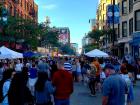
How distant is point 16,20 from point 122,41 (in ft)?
45.3

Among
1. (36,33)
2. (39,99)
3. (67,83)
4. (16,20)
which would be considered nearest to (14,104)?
(39,99)

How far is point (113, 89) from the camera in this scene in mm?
8883

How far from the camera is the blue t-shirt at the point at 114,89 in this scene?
Answer: 8844 mm

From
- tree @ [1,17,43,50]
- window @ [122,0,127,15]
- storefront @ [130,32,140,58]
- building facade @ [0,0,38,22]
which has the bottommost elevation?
storefront @ [130,32,140,58]

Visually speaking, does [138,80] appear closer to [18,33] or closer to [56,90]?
[56,90]

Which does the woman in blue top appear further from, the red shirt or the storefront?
the storefront

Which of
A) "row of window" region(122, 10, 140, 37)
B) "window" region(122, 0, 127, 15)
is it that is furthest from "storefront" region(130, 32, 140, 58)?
"window" region(122, 0, 127, 15)

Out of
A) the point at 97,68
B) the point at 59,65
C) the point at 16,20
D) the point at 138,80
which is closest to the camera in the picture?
the point at 59,65

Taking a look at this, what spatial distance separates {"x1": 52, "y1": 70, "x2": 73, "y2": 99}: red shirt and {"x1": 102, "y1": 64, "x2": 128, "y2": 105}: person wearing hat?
1947 mm

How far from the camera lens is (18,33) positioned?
182ft

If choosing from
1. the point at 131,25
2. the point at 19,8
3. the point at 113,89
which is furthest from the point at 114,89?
the point at 19,8

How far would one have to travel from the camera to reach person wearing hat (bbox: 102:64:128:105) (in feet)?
29.0

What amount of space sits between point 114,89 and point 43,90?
201 cm

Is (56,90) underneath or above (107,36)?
underneath
